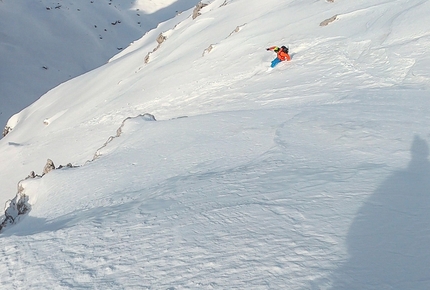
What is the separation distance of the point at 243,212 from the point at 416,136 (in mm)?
3027

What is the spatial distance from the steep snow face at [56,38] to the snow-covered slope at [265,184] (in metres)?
18.3

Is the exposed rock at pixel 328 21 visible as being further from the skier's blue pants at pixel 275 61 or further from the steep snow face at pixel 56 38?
the steep snow face at pixel 56 38

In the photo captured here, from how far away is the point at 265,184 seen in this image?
4496 millimetres

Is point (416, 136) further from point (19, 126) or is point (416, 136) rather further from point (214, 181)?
point (19, 126)

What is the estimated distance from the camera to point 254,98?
943 cm

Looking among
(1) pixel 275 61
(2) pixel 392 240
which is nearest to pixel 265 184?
(2) pixel 392 240

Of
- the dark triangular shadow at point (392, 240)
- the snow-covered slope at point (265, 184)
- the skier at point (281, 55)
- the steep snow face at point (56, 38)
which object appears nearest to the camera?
the dark triangular shadow at point (392, 240)

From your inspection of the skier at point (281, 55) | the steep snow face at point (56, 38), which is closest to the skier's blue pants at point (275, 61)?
the skier at point (281, 55)

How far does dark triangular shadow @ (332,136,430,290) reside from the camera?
281 centimetres

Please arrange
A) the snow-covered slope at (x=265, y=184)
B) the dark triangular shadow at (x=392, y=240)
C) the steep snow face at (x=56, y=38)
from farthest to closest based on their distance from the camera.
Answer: the steep snow face at (x=56, y=38) < the snow-covered slope at (x=265, y=184) < the dark triangular shadow at (x=392, y=240)

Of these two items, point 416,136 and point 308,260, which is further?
point 416,136

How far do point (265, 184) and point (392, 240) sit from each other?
1.59 m

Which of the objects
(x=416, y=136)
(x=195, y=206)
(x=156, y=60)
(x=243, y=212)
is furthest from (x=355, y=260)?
(x=156, y=60)

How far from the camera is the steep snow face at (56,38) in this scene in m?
28.5
